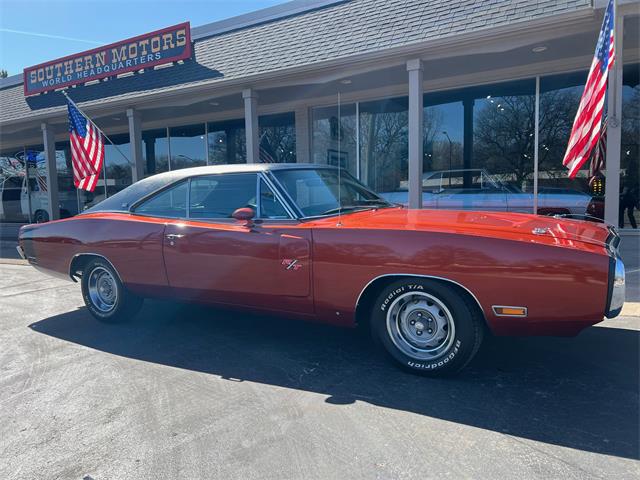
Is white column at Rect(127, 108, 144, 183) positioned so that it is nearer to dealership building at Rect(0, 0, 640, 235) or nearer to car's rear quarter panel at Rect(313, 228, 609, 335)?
dealership building at Rect(0, 0, 640, 235)

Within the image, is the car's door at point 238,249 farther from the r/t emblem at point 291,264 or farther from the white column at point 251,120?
the white column at point 251,120

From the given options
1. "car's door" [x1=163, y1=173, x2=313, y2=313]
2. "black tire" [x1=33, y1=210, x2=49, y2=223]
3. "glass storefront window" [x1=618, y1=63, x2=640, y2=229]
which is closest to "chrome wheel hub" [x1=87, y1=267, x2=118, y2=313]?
"car's door" [x1=163, y1=173, x2=313, y2=313]

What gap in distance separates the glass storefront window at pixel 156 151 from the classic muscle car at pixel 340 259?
33.4 ft

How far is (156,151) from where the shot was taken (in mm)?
15219

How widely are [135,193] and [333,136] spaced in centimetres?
774

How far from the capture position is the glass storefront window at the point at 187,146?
1413 centimetres

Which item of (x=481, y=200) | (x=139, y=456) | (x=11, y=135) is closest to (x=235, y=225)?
(x=139, y=456)

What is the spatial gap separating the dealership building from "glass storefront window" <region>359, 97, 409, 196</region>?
3 centimetres

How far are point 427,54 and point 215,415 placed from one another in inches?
262

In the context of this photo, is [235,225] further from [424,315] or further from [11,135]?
[11,135]

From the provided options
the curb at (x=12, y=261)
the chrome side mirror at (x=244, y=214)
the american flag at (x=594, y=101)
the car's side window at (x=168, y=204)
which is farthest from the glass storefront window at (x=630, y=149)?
the curb at (x=12, y=261)

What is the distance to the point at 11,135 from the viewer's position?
1652 cm

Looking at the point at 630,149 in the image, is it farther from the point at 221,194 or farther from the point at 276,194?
the point at 221,194

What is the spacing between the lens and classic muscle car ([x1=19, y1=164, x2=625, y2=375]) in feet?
9.89
